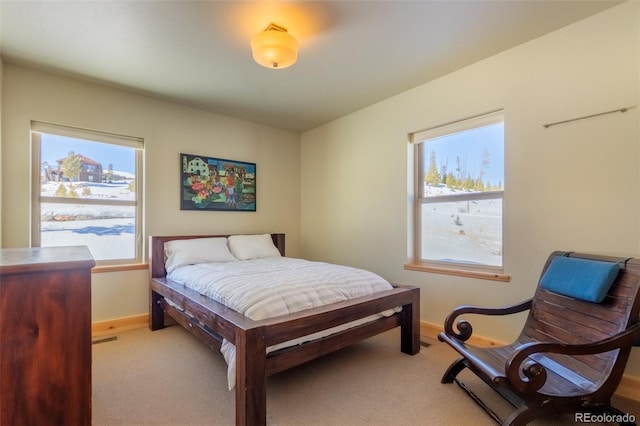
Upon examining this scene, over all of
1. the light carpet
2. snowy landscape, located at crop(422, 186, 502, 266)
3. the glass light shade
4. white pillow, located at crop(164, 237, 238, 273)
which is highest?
the glass light shade

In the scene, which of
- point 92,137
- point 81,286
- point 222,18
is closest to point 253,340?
point 81,286

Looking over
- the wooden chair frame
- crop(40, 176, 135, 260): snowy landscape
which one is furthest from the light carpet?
crop(40, 176, 135, 260): snowy landscape

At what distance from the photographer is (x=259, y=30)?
2.15 meters

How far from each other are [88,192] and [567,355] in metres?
4.02

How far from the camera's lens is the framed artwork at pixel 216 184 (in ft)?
11.7

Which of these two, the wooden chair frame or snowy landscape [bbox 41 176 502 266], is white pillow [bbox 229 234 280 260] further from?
the wooden chair frame

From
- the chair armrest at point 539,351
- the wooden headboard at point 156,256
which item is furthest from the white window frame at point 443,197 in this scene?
the wooden headboard at point 156,256

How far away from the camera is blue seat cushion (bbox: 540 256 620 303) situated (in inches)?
65.7

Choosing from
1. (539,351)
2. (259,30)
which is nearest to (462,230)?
(539,351)

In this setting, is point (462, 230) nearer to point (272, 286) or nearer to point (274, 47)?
point (272, 286)

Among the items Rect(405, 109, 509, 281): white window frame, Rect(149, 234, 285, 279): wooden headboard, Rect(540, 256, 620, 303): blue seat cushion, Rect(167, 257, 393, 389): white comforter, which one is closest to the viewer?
Rect(540, 256, 620, 303): blue seat cushion

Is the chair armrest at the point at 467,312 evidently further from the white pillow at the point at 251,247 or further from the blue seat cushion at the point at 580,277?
the white pillow at the point at 251,247

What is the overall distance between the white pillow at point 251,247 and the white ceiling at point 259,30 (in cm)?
166

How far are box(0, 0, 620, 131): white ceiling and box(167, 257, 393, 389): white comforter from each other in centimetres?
178
